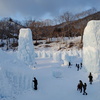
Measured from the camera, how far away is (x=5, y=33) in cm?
6456

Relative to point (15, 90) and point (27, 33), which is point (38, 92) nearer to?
point (15, 90)

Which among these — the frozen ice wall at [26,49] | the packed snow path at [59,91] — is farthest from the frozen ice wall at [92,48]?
the frozen ice wall at [26,49]

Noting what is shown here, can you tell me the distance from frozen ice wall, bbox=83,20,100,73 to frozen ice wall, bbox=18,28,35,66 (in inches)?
343

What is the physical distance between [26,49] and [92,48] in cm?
1060

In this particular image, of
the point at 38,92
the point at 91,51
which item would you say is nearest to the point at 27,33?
the point at 91,51

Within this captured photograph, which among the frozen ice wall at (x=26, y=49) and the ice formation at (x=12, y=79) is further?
the frozen ice wall at (x=26, y=49)

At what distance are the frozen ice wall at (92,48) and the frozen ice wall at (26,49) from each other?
871 cm

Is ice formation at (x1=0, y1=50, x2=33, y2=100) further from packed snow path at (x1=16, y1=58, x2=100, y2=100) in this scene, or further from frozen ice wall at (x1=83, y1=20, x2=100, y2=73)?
frozen ice wall at (x1=83, y1=20, x2=100, y2=73)

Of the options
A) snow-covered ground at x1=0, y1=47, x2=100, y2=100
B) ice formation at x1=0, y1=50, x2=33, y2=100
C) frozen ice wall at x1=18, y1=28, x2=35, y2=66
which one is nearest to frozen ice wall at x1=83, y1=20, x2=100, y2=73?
snow-covered ground at x1=0, y1=47, x2=100, y2=100

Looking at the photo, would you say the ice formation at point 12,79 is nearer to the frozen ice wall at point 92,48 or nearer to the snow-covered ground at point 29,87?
the snow-covered ground at point 29,87

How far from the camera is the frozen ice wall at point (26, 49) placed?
2627cm

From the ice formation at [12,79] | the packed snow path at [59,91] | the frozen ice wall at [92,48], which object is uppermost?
the frozen ice wall at [92,48]

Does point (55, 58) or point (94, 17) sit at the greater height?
point (94, 17)

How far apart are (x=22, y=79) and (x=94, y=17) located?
57.0 metres
